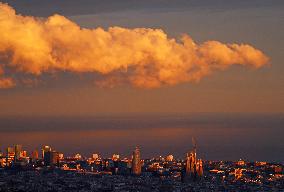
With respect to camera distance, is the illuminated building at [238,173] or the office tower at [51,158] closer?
the illuminated building at [238,173]

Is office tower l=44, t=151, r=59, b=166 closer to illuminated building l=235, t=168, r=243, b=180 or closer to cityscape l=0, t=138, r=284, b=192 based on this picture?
cityscape l=0, t=138, r=284, b=192

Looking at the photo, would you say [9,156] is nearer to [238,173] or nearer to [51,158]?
[51,158]

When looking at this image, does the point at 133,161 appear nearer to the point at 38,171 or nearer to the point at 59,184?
the point at 38,171

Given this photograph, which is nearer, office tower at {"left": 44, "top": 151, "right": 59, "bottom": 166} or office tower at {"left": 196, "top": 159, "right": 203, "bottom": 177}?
office tower at {"left": 196, "top": 159, "right": 203, "bottom": 177}

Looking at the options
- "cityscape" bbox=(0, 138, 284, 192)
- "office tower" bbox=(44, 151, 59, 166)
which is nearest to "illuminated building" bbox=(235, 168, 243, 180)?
"cityscape" bbox=(0, 138, 284, 192)

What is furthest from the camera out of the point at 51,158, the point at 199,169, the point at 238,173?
the point at 51,158

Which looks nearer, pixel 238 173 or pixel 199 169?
pixel 199 169

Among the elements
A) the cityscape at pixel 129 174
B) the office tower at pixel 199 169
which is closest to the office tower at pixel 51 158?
the cityscape at pixel 129 174

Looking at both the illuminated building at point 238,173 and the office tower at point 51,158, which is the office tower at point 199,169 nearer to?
the illuminated building at point 238,173

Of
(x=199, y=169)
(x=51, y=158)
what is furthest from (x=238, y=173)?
(x=51, y=158)
